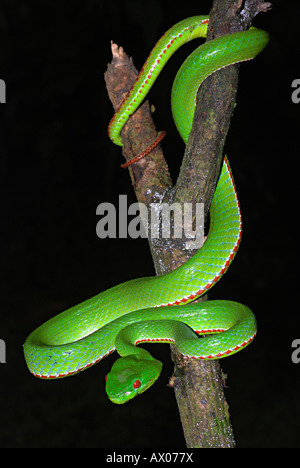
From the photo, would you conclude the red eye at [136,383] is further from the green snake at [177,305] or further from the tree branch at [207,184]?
the tree branch at [207,184]

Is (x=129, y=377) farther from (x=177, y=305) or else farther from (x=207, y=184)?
(x=207, y=184)

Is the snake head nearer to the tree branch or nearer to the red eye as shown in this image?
the red eye

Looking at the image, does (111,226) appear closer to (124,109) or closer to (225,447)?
(124,109)

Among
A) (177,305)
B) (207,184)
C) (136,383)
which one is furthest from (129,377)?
(207,184)

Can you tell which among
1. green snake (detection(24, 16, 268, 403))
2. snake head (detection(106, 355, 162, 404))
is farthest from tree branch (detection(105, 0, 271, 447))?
Result: snake head (detection(106, 355, 162, 404))

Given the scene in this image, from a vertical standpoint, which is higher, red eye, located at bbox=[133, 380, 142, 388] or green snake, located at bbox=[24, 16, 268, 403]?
green snake, located at bbox=[24, 16, 268, 403]

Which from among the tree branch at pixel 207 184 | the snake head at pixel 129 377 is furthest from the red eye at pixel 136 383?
the tree branch at pixel 207 184

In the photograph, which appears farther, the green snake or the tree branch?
the green snake

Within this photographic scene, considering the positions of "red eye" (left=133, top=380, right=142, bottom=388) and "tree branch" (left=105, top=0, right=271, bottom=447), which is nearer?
"tree branch" (left=105, top=0, right=271, bottom=447)
